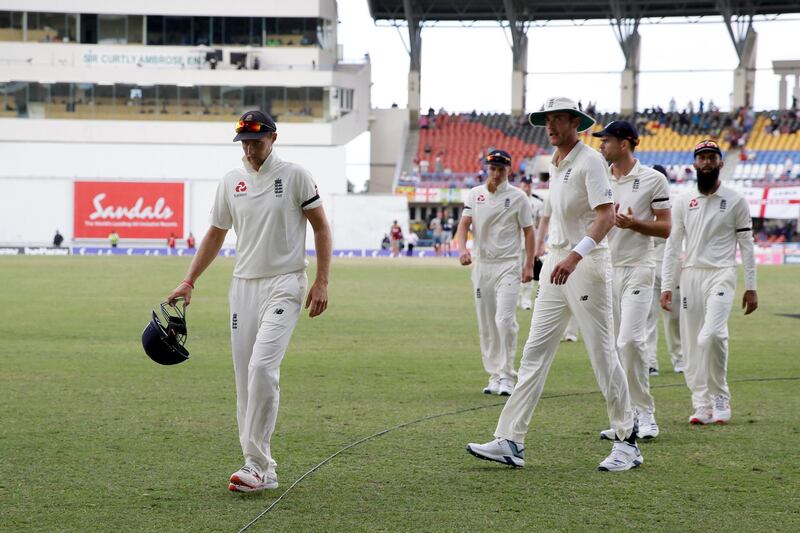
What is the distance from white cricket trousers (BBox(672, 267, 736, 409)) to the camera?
10008 millimetres

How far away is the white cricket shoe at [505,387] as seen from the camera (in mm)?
11898

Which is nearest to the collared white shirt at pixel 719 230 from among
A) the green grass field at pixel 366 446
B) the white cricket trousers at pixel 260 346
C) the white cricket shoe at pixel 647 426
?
the green grass field at pixel 366 446

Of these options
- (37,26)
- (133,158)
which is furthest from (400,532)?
(37,26)

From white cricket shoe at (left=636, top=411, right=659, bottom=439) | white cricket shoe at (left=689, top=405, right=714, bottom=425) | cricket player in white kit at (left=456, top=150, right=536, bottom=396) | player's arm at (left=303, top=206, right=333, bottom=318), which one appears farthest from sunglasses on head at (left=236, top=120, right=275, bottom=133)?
cricket player in white kit at (left=456, top=150, right=536, bottom=396)

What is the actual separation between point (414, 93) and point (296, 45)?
9.29 m

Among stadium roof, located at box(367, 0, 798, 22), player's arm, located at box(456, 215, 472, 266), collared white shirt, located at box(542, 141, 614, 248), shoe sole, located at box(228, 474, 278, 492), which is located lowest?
shoe sole, located at box(228, 474, 278, 492)

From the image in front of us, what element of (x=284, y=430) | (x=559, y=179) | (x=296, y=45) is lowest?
(x=284, y=430)

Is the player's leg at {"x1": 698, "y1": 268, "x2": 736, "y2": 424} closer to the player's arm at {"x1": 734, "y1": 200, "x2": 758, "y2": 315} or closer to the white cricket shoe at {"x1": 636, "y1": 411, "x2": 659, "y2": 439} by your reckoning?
the player's arm at {"x1": 734, "y1": 200, "x2": 758, "y2": 315}

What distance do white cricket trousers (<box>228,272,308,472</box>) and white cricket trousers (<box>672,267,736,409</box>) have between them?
13.2ft

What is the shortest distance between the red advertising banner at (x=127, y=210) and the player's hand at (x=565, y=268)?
5485 cm

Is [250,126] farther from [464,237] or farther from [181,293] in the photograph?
[464,237]

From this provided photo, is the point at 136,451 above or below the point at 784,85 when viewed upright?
below

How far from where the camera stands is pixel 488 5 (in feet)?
239

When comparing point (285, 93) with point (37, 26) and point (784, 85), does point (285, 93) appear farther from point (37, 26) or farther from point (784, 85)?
point (784, 85)
